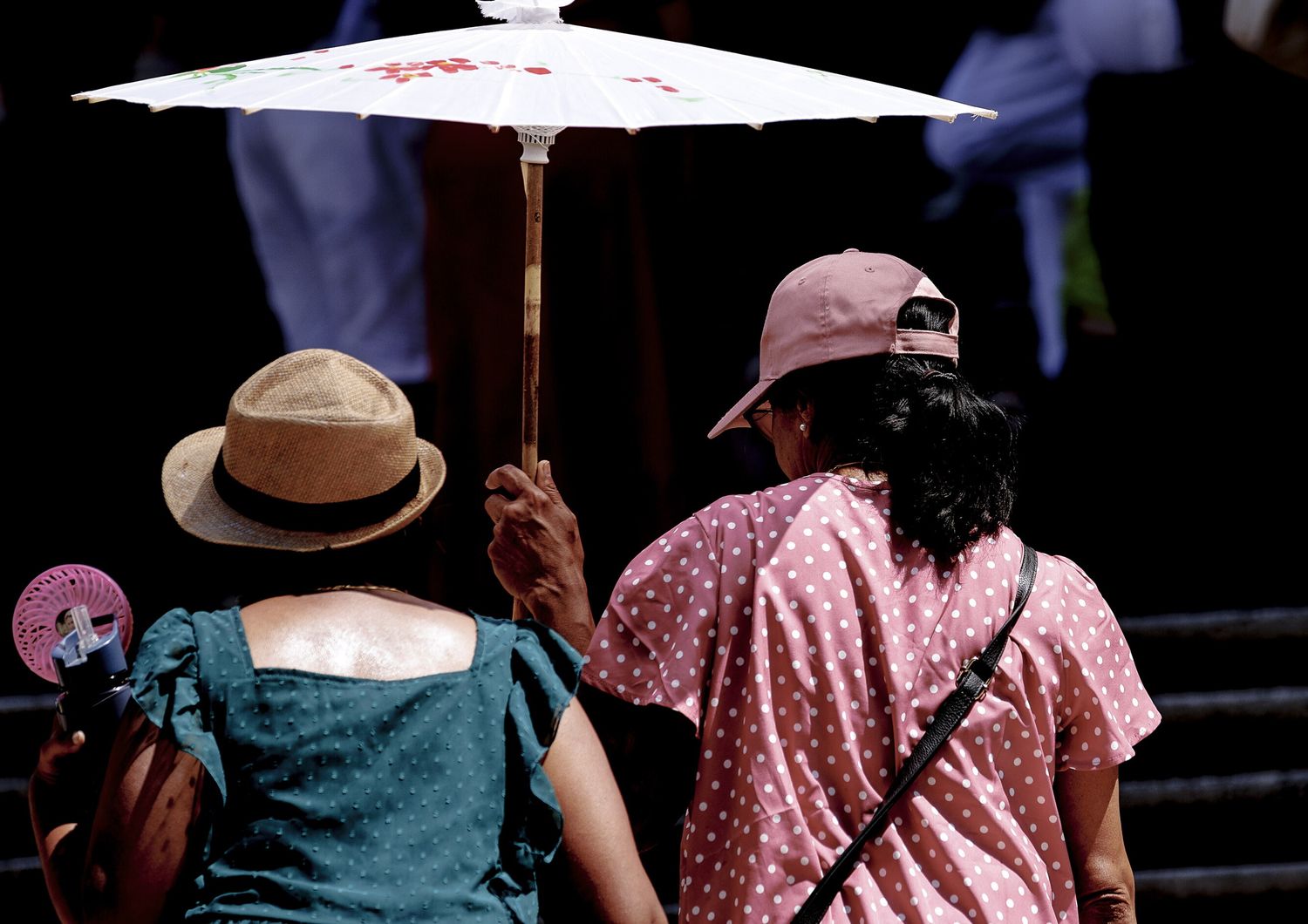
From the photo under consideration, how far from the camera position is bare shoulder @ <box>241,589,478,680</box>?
1.86m

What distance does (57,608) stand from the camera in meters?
2.24

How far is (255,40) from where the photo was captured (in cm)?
371

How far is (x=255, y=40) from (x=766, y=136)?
1.46 meters

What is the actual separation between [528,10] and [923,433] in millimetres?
1124

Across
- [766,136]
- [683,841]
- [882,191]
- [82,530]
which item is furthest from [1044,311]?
[82,530]

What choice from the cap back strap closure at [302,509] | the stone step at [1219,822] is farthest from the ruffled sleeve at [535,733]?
the stone step at [1219,822]

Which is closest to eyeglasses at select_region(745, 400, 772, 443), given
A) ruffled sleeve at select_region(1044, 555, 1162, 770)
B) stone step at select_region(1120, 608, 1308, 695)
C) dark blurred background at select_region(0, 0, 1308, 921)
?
ruffled sleeve at select_region(1044, 555, 1162, 770)

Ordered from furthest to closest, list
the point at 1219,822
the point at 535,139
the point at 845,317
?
the point at 1219,822 < the point at 535,139 < the point at 845,317

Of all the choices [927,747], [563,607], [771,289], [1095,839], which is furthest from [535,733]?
[771,289]

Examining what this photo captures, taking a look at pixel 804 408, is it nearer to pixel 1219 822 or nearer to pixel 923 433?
pixel 923 433

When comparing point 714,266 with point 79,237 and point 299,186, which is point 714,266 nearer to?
point 299,186

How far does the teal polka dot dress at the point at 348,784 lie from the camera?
70.1 inches

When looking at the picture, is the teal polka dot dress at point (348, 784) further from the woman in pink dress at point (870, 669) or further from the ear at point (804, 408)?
the ear at point (804, 408)

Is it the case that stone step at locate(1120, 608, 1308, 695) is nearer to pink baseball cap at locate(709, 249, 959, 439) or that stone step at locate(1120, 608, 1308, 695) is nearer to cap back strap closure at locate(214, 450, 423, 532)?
pink baseball cap at locate(709, 249, 959, 439)
